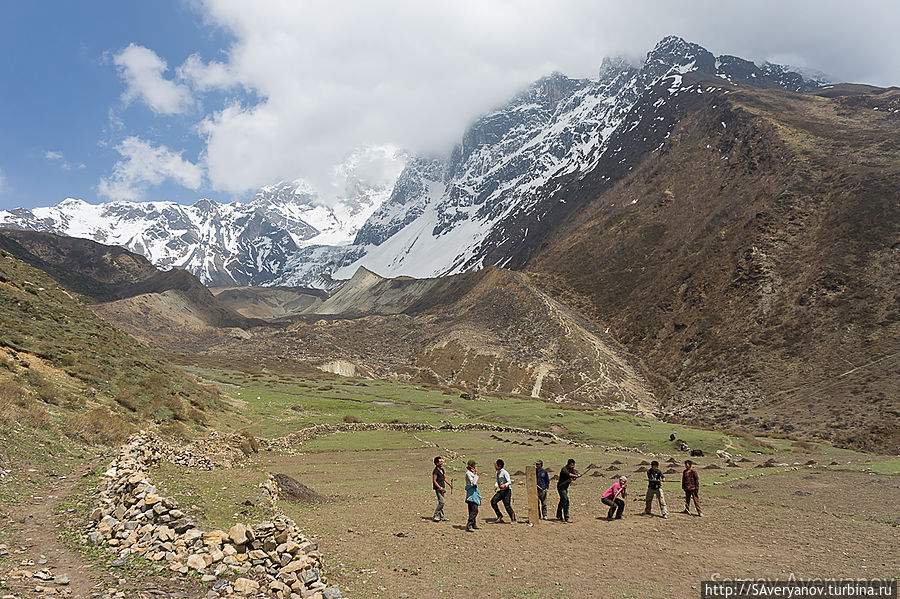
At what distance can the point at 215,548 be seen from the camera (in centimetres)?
966

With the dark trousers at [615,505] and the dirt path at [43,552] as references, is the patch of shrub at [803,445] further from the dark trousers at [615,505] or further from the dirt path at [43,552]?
the dirt path at [43,552]

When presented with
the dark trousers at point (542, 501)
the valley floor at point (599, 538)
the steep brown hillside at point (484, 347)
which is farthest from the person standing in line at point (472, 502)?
the steep brown hillside at point (484, 347)

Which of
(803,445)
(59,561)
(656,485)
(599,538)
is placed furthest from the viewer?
(803,445)

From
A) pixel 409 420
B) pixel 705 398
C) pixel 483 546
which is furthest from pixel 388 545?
pixel 705 398

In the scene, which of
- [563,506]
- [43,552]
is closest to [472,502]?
[563,506]

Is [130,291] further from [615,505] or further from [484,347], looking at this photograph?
[615,505]

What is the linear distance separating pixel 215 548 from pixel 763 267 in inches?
3429

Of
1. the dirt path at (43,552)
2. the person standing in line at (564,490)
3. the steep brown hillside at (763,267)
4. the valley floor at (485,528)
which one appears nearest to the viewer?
the dirt path at (43,552)

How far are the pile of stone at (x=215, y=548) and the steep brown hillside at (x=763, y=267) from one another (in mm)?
49715

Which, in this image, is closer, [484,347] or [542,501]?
[542,501]

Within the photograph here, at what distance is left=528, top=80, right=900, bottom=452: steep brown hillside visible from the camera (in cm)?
5756

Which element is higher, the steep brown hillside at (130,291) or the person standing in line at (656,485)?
the steep brown hillside at (130,291)

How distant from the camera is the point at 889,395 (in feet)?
157

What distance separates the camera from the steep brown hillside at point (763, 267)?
57.6m
